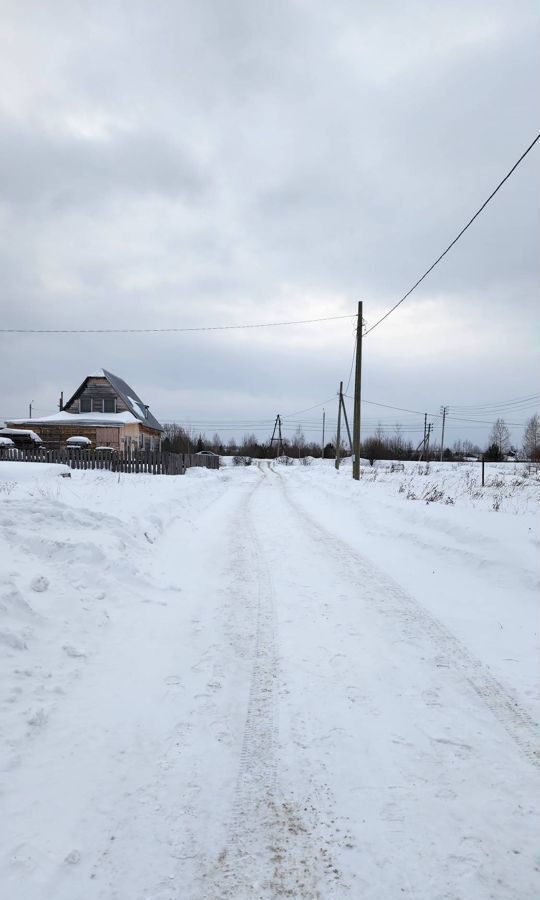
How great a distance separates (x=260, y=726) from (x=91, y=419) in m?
39.3

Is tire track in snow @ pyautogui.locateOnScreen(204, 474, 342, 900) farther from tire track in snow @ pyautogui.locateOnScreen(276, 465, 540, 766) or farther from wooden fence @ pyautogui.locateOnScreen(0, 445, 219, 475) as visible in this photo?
wooden fence @ pyautogui.locateOnScreen(0, 445, 219, 475)

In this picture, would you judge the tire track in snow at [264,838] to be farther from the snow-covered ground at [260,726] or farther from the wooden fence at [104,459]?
the wooden fence at [104,459]

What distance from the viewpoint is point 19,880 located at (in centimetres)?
196

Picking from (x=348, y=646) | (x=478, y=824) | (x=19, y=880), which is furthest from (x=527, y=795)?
(x=19, y=880)

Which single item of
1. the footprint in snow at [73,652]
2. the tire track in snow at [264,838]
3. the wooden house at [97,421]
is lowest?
the tire track in snow at [264,838]

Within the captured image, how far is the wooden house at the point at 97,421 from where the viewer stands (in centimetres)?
3803

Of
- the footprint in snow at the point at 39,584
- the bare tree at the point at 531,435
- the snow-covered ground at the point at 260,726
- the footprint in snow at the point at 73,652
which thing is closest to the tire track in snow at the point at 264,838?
the snow-covered ground at the point at 260,726

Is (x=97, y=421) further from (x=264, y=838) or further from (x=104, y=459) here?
(x=264, y=838)

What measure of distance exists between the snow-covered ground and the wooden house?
3271cm

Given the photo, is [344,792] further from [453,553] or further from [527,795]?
[453,553]

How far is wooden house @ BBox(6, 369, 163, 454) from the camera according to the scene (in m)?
38.0

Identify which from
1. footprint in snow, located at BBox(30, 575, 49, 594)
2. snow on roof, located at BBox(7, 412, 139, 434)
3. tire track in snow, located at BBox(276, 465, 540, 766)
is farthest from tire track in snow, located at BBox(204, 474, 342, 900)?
snow on roof, located at BBox(7, 412, 139, 434)

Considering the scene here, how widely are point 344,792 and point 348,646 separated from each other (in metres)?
1.77

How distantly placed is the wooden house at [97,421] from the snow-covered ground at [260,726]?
3271 centimetres
